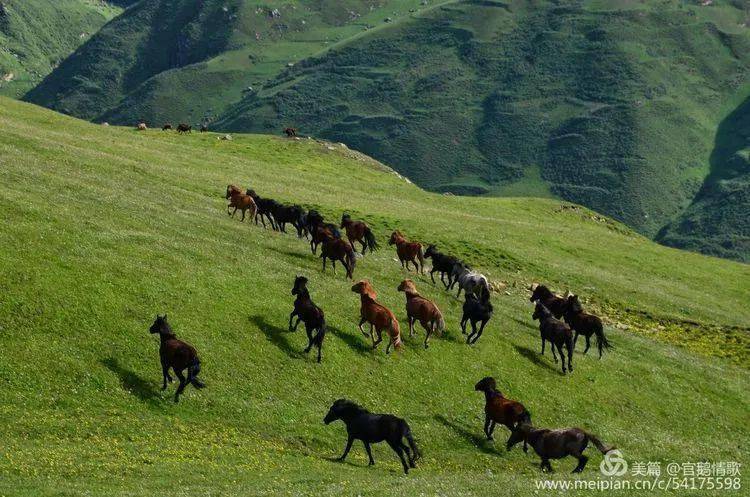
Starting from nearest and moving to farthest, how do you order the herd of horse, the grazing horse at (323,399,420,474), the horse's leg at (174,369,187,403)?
the grazing horse at (323,399,420,474), the herd of horse, the horse's leg at (174,369,187,403)

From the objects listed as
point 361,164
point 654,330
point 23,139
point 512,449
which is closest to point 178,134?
point 361,164

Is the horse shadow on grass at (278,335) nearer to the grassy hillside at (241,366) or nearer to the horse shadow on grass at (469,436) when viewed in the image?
the grassy hillside at (241,366)

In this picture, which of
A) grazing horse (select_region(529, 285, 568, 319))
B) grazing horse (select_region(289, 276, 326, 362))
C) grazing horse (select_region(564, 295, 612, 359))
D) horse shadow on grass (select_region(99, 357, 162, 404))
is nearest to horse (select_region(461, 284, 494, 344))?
grazing horse (select_region(564, 295, 612, 359))

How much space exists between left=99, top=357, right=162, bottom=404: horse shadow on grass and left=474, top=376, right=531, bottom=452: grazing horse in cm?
1251

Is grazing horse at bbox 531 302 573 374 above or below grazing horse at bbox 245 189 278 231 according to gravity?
below

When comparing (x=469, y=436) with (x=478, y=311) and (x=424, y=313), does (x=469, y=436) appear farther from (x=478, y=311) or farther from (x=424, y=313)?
(x=478, y=311)

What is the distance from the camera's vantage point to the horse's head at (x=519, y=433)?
29859 mm

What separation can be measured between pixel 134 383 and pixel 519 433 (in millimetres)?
14258

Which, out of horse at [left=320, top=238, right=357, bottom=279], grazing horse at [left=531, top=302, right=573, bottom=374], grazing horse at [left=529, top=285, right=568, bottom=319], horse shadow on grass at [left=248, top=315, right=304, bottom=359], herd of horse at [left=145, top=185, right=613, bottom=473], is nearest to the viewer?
herd of horse at [left=145, top=185, right=613, bottom=473]

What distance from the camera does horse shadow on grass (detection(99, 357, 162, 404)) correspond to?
28.0 meters

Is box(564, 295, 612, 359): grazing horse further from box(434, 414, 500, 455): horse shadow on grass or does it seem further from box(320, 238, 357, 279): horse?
box(434, 414, 500, 455): horse shadow on grass

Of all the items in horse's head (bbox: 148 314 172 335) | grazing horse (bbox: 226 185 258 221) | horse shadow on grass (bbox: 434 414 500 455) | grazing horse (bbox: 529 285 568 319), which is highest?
grazing horse (bbox: 226 185 258 221)

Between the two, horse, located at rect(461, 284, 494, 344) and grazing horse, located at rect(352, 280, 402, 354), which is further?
horse, located at rect(461, 284, 494, 344)

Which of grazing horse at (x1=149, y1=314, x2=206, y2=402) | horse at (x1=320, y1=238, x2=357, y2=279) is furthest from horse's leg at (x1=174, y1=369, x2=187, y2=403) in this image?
horse at (x1=320, y1=238, x2=357, y2=279)
